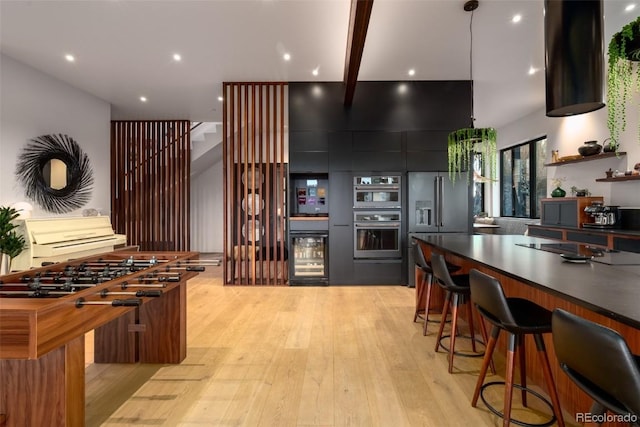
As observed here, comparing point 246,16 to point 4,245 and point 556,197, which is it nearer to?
point 4,245

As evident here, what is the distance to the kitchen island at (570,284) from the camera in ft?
4.17

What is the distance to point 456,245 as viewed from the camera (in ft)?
9.76

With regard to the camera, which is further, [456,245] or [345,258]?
[345,258]

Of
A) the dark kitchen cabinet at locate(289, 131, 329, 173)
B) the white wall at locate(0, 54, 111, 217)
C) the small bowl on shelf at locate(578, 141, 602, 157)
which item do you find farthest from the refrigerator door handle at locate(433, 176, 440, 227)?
the white wall at locate(0, 54, 111, 217)

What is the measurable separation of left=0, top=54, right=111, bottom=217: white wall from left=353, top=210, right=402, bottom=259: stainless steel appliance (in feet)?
15.8

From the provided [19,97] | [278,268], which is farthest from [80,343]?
[19,97]

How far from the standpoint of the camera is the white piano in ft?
13.6

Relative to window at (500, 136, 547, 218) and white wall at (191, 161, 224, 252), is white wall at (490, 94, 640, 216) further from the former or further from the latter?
white wall at (191, 161, 224, 252)

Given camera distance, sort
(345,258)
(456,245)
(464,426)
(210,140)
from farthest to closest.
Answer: (210,140) < (345,258) < (456,245) < (464,426)

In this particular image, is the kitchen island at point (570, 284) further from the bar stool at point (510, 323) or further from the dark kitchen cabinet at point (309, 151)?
the dark kitchen cabinet at point (309, 151)

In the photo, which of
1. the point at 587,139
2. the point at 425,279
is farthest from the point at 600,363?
the point at 587,139

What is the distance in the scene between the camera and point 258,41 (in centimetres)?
396

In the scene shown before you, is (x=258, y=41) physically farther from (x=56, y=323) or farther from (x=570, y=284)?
(x=570, y=284)

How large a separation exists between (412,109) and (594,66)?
3.21 metres
